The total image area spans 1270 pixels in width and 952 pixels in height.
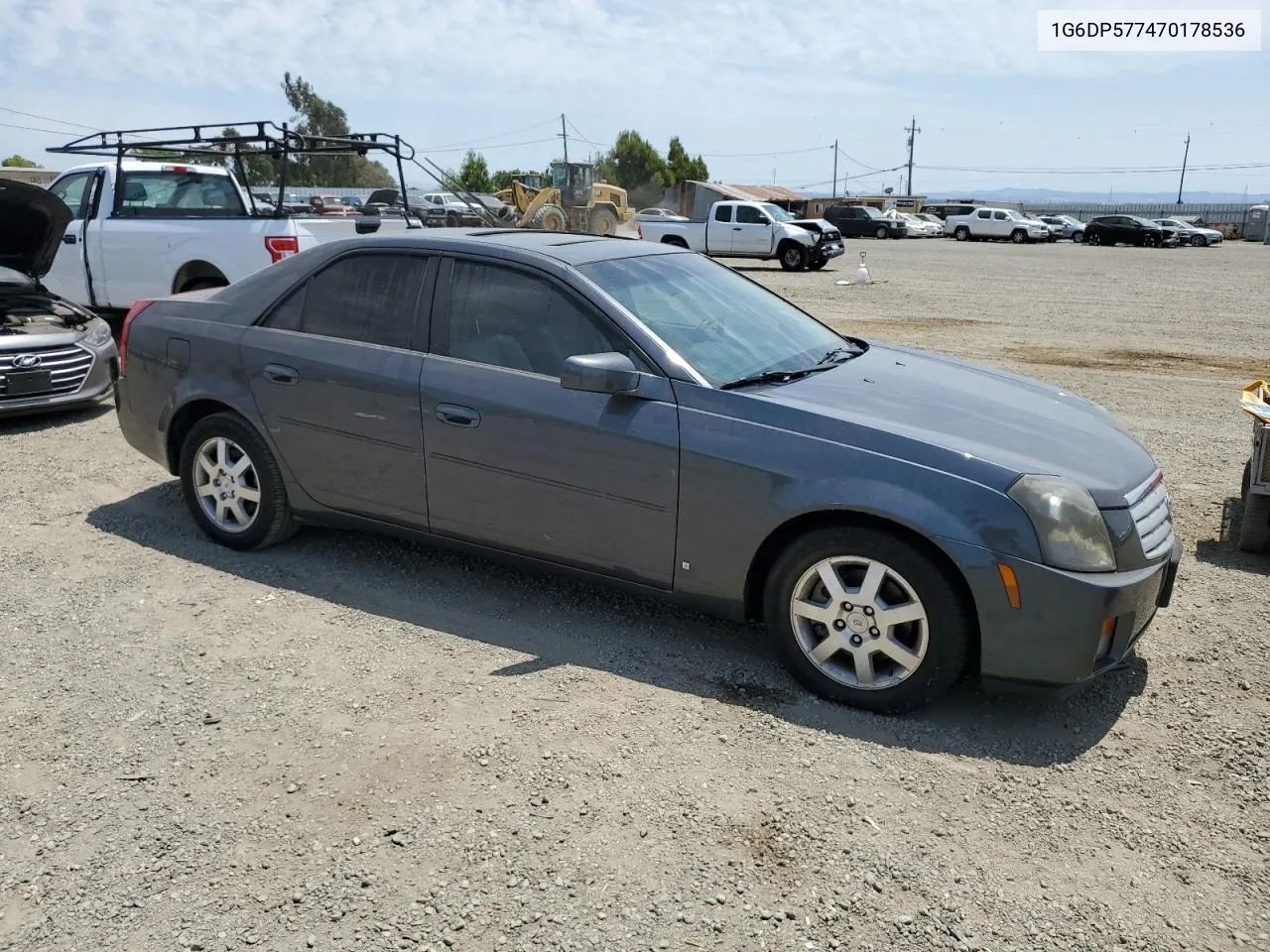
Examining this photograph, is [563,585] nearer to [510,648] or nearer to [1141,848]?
[510,648]

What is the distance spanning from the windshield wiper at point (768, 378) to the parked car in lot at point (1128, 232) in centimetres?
4604

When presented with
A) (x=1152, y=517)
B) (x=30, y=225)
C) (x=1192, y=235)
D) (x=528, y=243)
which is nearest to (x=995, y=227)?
(x=1192, y=235)

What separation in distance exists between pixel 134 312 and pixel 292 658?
250 centimetres

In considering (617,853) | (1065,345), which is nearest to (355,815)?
(617,853)

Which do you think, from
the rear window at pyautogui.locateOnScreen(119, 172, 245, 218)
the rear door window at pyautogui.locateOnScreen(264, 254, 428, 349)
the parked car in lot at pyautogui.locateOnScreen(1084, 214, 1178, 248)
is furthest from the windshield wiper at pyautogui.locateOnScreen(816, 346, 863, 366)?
the parked car in lot at pyautogui.locateOnScreen(1084, 214, 1178, 248)

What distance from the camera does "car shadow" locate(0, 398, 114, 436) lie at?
25.3 ft

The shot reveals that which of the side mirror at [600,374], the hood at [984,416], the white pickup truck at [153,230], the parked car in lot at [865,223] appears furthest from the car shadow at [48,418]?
the parked car in lot at [865,223]

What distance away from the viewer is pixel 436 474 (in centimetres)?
443

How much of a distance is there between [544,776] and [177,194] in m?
9.25

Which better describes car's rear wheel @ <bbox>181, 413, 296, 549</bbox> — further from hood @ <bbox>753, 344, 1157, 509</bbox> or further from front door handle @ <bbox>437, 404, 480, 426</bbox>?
hood @ <bbox>753, 344, 1157, 509</bbox>

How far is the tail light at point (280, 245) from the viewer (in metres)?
9.43

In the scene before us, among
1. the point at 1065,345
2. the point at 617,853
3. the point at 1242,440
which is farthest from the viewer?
the point at 1065,345

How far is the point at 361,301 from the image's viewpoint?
4.71 meters

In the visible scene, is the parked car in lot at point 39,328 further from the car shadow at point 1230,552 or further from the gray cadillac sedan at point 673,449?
the car shadow at point 1230,552
